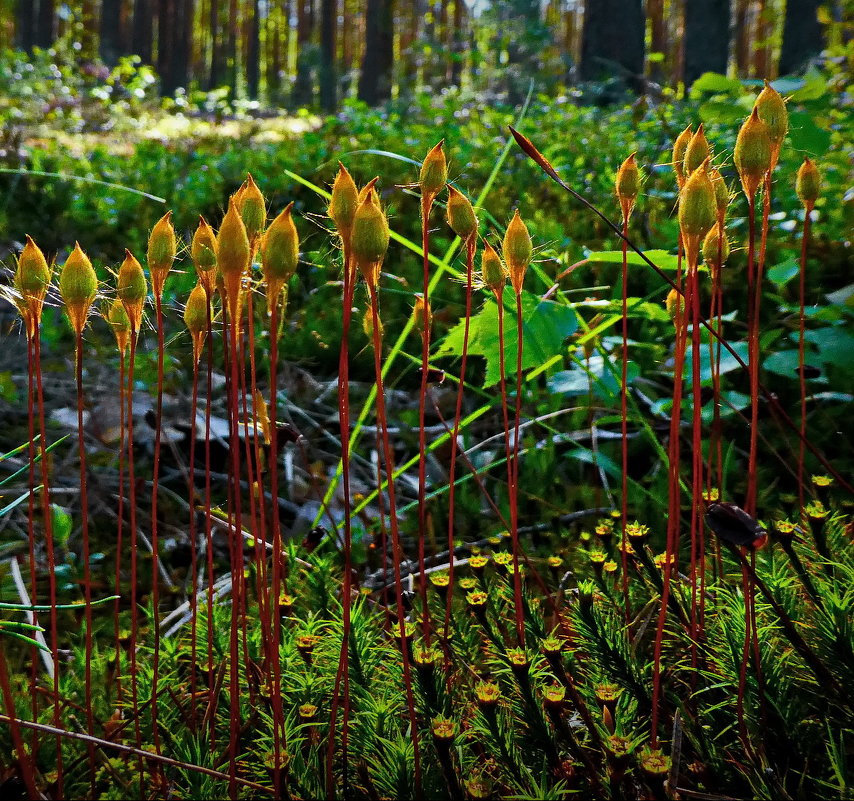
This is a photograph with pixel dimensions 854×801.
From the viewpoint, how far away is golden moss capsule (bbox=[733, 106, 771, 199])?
72 centimetres

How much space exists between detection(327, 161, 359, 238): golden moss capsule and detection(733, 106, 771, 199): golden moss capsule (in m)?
0.38

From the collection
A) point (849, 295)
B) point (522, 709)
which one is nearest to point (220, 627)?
point (522, 709)

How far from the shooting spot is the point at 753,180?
0.75 meters

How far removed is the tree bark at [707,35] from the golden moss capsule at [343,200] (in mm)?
12133

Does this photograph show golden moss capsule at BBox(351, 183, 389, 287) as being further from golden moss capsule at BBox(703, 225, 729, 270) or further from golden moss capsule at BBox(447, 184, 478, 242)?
golden moss capsule at BBox(703, 225, 729, 270)

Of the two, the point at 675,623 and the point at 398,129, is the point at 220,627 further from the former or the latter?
the point at 398,129

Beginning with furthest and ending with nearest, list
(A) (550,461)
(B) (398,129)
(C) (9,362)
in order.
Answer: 1. (B) (398,129)
2. (C) (9,362)
3. (A) (550,461)

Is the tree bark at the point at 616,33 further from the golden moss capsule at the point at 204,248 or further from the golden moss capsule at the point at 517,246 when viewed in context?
the golden moss capsule at the point at 204,248

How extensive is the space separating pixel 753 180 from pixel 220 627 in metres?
0.98

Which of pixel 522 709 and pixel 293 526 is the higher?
pixel 522 709

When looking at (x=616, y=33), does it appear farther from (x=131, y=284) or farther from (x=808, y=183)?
(x=131, y=284)

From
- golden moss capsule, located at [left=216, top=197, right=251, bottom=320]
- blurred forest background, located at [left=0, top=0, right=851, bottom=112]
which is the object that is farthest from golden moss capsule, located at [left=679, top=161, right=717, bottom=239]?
blurred forest background, located at [left=0, top=0, right=851, bottom=112]

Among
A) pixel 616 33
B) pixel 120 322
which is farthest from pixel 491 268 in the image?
pixel 616 33

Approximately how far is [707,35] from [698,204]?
41.3 feet
